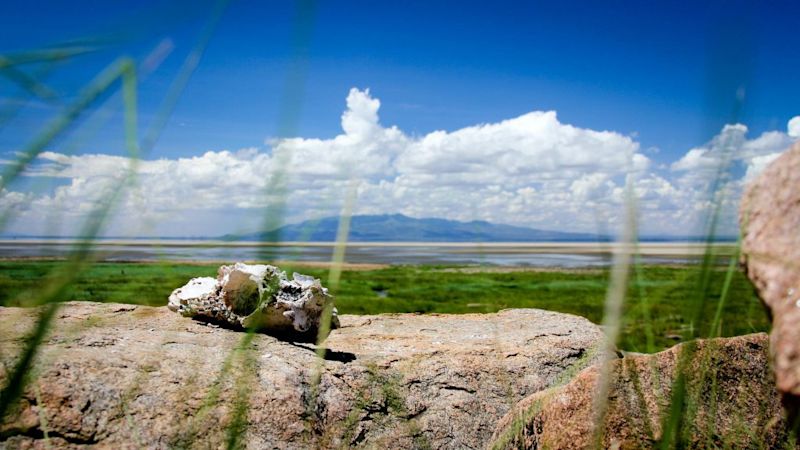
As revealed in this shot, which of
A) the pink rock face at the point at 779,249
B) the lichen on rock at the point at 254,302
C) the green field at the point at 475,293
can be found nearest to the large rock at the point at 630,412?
the green field at the point at 475,293

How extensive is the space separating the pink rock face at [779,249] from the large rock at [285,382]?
0.88 meters

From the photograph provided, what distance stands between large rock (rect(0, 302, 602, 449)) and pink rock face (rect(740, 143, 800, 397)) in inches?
34.5

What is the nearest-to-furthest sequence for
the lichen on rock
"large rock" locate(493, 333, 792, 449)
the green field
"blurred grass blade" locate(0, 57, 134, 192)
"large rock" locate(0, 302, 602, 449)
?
"blurred grass blade" locate(0, 57, 134, 192)
the green field
"large rock" locate(493, 333, 792, 449)
"large rock" locate(0, 302, 602, 449)
the lichen on rock

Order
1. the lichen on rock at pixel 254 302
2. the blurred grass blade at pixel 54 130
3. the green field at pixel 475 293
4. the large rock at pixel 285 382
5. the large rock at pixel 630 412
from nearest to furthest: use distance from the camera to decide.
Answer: the blurred grass blade at pixel 54 130
the green field at pixel 475 293
the large rock at pixel 630 412
the large rock at pixel 285 382
the lichen on rock at pixel 254 302

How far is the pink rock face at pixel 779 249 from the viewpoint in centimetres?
137

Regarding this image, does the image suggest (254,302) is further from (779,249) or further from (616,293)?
(616,293)

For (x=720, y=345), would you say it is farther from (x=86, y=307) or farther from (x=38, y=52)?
(x=86, y=307)

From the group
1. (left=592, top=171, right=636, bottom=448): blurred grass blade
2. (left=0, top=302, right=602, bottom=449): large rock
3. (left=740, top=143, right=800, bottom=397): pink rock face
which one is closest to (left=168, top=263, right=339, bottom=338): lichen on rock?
(left=0, top=302, right=602, bottom=449): large rock

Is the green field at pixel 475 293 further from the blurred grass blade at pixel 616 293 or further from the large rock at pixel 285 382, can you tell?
the large rock at pixel 285 382

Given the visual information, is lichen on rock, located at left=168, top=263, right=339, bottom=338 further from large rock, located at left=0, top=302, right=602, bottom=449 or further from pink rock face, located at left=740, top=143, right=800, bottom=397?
pink rock face, located at left=740, top=143, right=800, bottom=397

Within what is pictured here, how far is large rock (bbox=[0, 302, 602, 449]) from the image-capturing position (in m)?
3.35

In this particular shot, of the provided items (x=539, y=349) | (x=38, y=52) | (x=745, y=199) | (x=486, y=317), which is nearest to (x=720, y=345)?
(x=539, y=349)

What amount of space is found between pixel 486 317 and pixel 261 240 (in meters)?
6.89

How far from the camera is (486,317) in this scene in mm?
7656
